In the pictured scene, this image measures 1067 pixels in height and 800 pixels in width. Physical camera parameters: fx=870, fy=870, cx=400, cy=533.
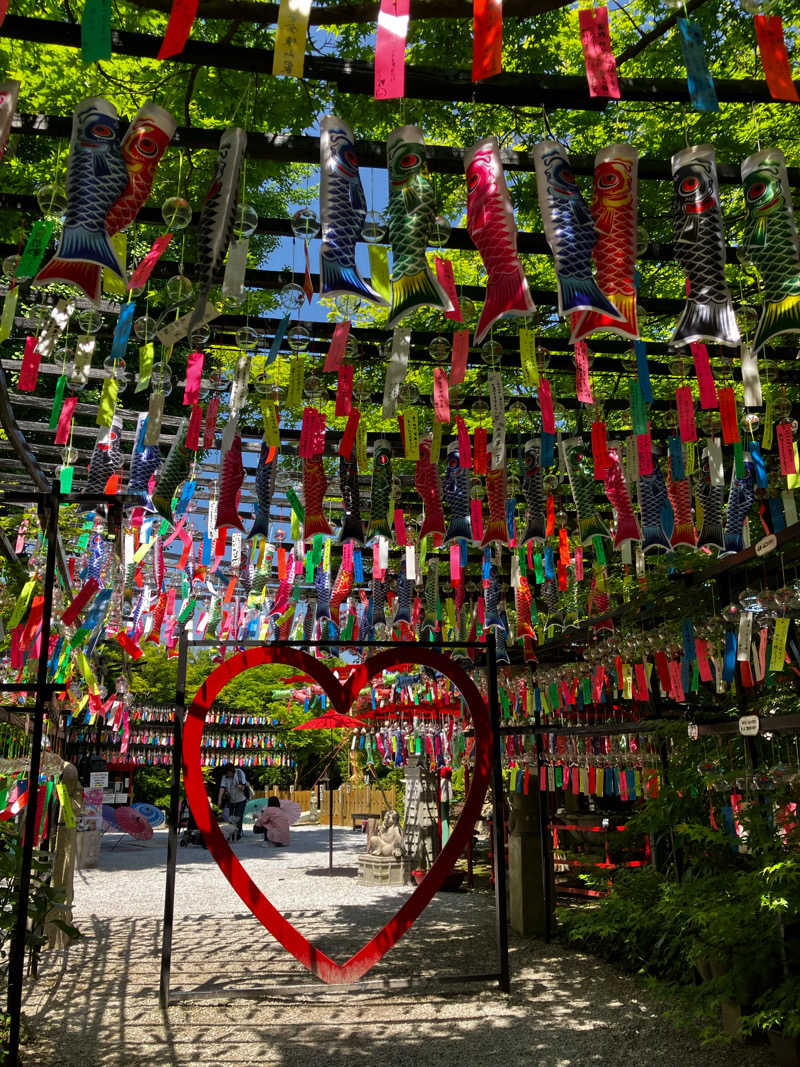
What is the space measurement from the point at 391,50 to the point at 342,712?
396 centimetres

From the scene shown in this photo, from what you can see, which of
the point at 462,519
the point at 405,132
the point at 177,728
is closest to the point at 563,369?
the point at 462,519

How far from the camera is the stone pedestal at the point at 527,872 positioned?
7.77m

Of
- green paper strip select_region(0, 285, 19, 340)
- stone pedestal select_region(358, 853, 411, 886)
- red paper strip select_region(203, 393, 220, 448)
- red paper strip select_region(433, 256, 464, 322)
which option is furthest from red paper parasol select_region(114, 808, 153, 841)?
red paper strip select_region(433, 256, 464, 322)

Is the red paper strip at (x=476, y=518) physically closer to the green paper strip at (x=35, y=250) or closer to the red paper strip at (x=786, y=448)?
the red paper strip at (x=786, y=448)

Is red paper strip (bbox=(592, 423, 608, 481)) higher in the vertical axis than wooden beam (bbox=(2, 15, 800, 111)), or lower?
lower

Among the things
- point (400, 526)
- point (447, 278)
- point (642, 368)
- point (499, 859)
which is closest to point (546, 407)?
point (642, 368)

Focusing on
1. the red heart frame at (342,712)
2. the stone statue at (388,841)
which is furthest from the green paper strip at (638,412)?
the stone statue at (388,841)

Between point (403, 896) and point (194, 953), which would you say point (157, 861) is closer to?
point (403, 896)

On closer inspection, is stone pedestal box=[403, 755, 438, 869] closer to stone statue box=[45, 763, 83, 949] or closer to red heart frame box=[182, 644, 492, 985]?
stone statue box=[45, 763, 83, 949]

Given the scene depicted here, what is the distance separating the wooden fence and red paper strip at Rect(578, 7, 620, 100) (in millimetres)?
19810

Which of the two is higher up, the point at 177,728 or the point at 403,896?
the point at 177,728

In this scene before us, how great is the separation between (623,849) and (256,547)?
4.39 m

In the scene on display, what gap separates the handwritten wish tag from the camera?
2.08 m

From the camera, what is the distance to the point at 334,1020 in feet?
17.7
